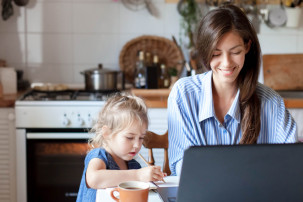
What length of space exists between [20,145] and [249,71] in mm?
1607

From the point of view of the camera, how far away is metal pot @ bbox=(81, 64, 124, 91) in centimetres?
302

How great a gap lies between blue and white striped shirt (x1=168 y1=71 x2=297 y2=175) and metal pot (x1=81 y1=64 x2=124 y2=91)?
1.39 m

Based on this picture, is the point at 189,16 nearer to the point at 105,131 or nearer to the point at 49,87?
the point at 49,87

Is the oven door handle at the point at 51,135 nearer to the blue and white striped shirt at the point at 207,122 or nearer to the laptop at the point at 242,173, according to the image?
the blue and white striped shirt at the point at 207,122

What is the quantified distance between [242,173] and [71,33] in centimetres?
253

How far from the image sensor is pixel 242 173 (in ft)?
3.18

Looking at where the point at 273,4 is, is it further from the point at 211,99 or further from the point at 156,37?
the point at 211,99

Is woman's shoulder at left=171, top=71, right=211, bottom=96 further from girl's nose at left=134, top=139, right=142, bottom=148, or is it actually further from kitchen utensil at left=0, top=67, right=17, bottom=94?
kitchen utensil at left=0, top=67, right=17, bottom=94

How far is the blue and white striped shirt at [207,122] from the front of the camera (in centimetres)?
161

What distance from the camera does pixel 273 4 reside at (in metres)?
3.33

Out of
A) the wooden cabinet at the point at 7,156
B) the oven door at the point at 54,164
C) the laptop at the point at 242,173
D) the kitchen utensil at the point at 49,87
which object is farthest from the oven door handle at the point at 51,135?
the laptop at the point at 242,173

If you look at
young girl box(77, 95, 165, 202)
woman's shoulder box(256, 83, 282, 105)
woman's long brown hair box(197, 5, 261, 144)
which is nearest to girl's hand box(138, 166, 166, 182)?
young girl box(77, 95, 165, 202)

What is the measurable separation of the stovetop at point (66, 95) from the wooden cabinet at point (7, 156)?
0.14 metres

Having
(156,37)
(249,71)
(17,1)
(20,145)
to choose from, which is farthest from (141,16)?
(249,71)
